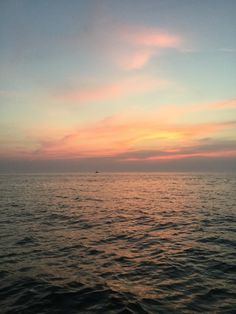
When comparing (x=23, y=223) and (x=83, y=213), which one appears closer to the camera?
(x=23, y=223)

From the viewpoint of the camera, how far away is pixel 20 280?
12094 millimetres

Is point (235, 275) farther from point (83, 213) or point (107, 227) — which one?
point (83, 213)

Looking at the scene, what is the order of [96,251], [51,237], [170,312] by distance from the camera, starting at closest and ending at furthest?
[170,312] < [96,251] < [51,237]

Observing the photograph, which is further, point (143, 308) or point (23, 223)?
point (23, 223)

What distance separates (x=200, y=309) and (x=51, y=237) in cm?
1334

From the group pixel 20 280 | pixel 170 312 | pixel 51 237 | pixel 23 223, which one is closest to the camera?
pixel 170 312

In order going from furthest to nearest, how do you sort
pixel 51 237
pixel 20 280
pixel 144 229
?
pixel 144 229
pixel 51 237
pixel 20 280

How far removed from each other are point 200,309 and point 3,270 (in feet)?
29.5

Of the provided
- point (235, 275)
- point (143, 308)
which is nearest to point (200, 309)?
point (143, 308)

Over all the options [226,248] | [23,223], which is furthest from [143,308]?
[23,223]

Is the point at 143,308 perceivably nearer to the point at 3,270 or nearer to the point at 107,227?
the point at 3,270

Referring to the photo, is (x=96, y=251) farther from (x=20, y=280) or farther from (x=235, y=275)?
(x=235, y=275)

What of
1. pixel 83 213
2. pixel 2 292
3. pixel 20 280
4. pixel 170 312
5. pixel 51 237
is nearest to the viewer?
pixel 170 312

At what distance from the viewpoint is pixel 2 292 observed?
1080 centimetres
